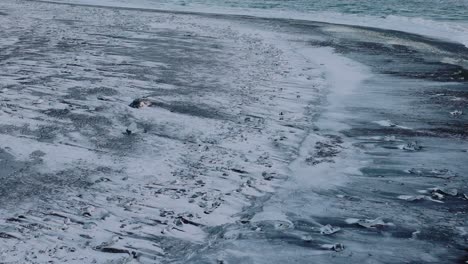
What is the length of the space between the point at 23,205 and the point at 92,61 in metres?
6.80

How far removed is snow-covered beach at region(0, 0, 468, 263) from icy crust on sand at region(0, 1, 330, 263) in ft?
0.08

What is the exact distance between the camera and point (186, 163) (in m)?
5.79

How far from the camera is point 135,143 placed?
6.36 m

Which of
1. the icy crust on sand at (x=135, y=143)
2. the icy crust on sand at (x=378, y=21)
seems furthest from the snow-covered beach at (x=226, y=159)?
the icy crust on sand at (x=378, y=21)

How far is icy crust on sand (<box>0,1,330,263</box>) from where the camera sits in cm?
429

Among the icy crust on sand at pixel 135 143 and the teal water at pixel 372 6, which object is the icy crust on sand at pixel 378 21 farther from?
the icy crust on sand at pixel 135 143

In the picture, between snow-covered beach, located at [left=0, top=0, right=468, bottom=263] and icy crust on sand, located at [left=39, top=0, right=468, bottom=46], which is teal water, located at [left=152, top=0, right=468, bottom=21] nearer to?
icy crust on sand, located at [left=39, top=0, right=468, bottom=46]

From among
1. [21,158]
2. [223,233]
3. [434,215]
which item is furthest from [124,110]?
[434,215]

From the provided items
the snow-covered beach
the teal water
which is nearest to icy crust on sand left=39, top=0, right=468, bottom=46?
→ the teal water

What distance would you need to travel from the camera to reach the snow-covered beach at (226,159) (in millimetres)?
4211

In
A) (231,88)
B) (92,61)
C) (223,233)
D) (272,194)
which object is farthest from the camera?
(92,61)

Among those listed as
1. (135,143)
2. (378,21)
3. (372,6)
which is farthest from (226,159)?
(372,6)

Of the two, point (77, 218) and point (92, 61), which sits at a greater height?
point (92, 61)

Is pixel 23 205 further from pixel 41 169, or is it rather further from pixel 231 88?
pixel 231 88
